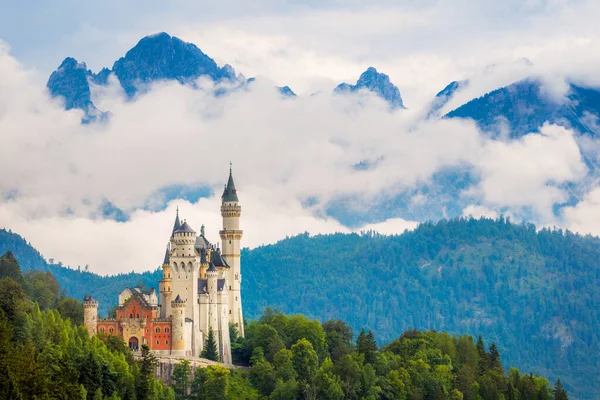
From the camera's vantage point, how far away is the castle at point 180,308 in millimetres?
162125

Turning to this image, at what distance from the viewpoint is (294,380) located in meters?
162

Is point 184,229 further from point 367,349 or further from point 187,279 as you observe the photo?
point 367,349

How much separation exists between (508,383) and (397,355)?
1563cm

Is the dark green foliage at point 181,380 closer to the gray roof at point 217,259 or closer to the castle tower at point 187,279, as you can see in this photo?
the castle tower at point 187,279

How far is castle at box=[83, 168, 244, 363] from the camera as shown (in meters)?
162

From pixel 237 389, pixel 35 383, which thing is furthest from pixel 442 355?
pixel 35 383

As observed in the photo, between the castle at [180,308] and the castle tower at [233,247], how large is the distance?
5.81ft

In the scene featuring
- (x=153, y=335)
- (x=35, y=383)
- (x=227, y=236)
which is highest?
(x=227, y=236)

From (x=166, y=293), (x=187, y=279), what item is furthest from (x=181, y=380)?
(x=187, y=279)

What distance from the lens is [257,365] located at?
16412 cm

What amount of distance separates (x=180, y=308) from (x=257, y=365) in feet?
37.8

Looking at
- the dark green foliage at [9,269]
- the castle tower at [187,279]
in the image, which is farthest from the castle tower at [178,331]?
the dark green foliage at [9,269]

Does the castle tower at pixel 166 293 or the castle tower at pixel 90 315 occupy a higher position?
the castle tower at pixel 166 293

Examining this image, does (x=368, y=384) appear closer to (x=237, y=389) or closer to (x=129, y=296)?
(x=237, y=389)
